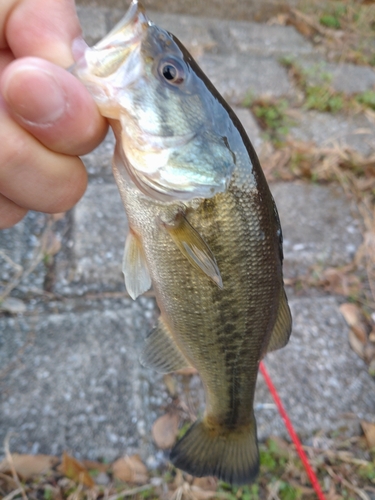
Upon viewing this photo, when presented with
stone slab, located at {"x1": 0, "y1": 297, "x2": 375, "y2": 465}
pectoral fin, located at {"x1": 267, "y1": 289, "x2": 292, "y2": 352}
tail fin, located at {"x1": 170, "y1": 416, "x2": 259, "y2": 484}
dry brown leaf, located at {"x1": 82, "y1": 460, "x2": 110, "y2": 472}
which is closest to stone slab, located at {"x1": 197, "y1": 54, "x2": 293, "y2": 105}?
stone slab, located at {"x1": 0, "y1": 297, "x2": 375, "y2": 465}

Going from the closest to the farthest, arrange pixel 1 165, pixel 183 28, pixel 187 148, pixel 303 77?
pixel 1 165, pixel 187 148, pixel 303 77, pixel 183 28

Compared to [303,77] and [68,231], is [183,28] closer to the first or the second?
[303,77]

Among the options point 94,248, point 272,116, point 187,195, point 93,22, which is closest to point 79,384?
point 94,248

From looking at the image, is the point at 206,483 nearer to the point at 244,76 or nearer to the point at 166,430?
the point at 166,430

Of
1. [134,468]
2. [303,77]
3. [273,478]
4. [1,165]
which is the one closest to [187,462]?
[134,468]

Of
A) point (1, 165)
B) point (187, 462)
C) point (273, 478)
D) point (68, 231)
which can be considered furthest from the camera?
point (68, 231)

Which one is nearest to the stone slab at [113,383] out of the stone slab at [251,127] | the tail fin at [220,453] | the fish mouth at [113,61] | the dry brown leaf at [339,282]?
the dry brown leaf at [339,282]
